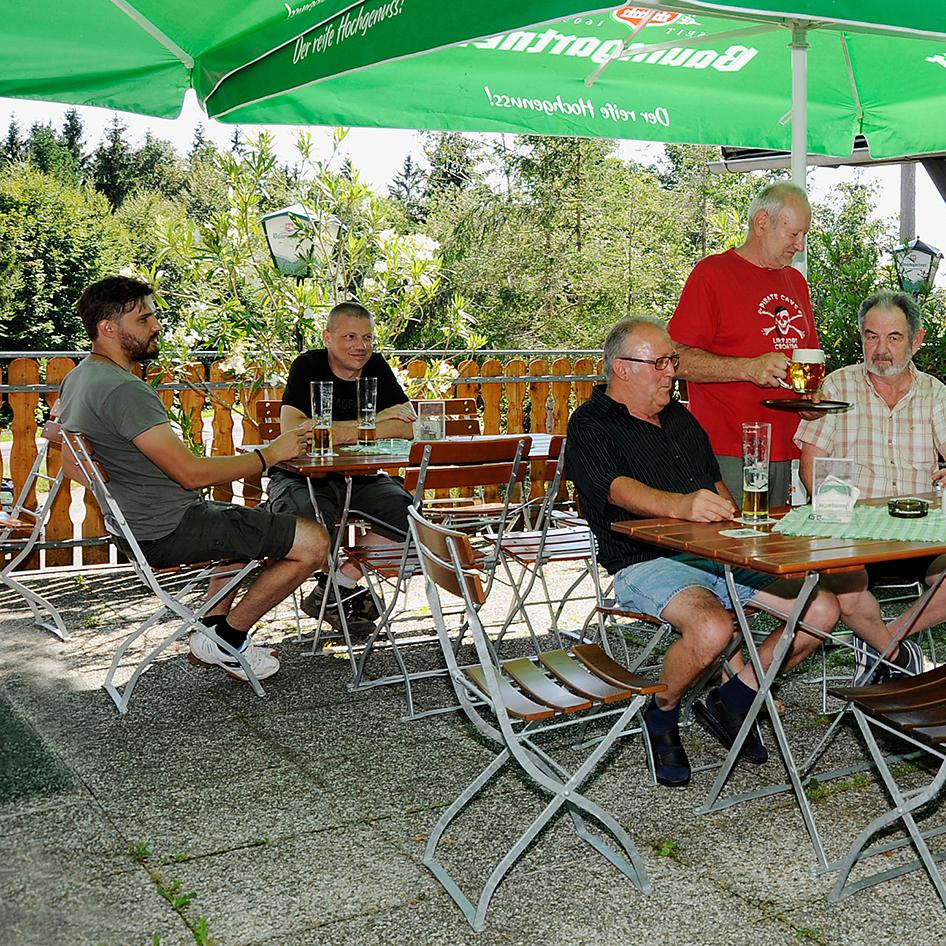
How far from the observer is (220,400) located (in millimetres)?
7859

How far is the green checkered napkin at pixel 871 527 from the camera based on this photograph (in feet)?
10.5

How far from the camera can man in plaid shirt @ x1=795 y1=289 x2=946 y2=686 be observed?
4246 millimetres

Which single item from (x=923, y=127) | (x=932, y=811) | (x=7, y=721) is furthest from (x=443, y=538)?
(x=923, y=127)

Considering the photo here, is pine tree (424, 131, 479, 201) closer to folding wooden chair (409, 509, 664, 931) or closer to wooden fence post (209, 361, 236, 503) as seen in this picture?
wooden fence post (209, 361, 236, 503)

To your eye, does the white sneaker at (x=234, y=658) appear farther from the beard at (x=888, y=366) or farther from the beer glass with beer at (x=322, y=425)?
the beard at (x=888, y=366)

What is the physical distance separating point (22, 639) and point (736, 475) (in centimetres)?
335

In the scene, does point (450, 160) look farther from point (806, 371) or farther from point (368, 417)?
point (806, 371)

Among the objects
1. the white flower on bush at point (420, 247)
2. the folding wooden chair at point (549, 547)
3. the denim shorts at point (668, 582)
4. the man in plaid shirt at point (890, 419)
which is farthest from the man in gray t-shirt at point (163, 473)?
the white flower on bush at point (420, 247)

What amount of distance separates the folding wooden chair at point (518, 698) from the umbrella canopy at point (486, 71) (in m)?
1.46

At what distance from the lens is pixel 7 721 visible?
172 inches

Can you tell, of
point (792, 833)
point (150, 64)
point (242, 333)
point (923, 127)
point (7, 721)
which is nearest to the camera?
point (792, 833)

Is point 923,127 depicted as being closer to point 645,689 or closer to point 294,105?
point 294,105

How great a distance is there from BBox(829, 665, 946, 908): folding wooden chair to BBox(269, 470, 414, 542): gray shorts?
2.79 metres

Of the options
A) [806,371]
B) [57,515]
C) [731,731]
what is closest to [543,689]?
[731,731]
